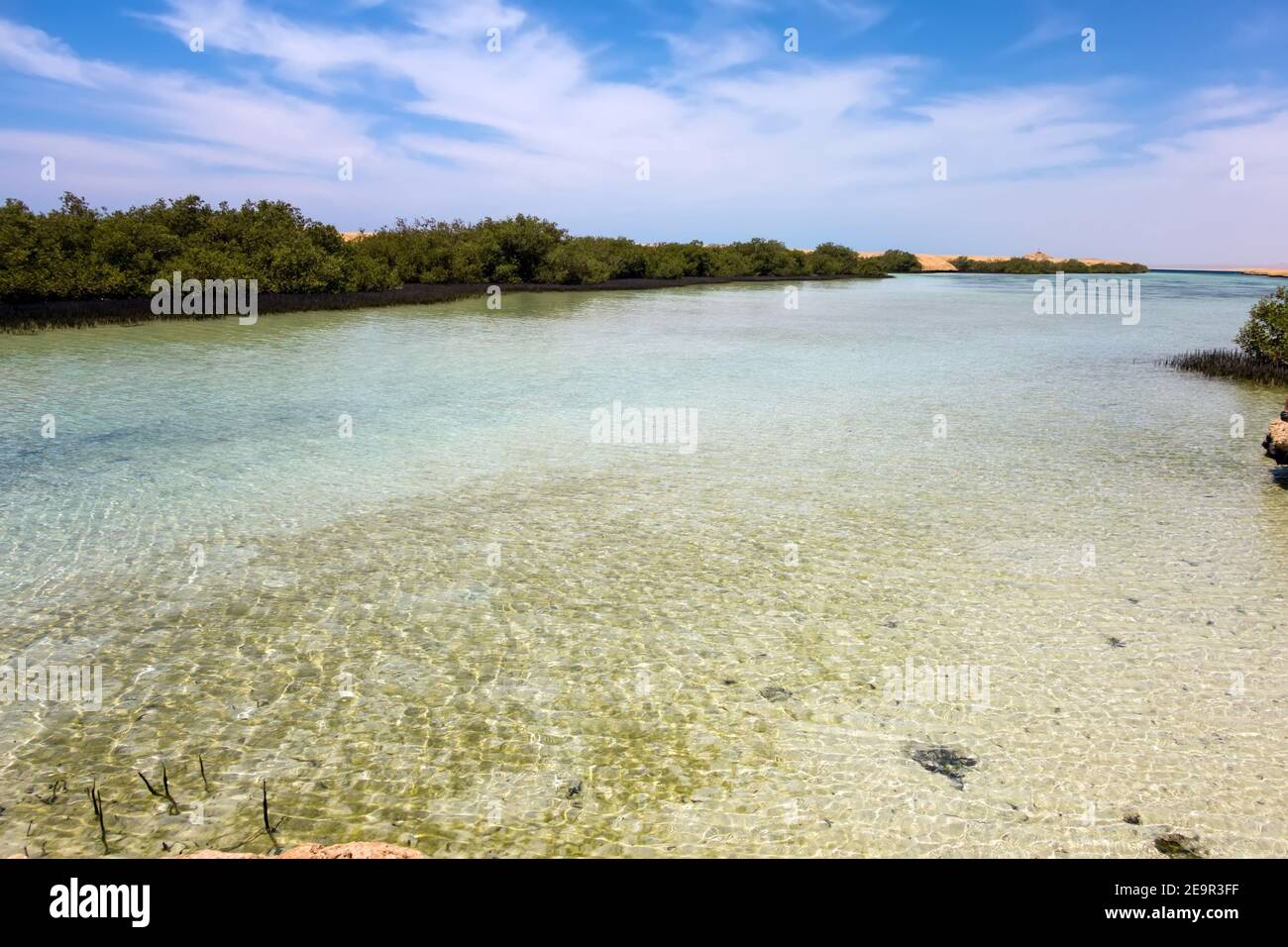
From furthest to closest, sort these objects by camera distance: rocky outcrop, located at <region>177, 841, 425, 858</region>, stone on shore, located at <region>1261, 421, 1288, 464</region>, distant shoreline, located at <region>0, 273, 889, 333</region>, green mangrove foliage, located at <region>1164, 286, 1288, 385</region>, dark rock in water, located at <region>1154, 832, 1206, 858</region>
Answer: distant shoreline, located at <region>0, 273, 889, 333</region>, green mangrove foliage, located at <region>1164, 286, 1288, 385</region>, stone on shore, located at <region>1261, 421, 1288, 464</region>, dark rock in water, located at <region>1154, 832, 1206, 858</region>, rocky outcrop, located at <region>177, 841, 425, 858</region>

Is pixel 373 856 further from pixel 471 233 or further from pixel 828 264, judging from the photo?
pixel 828 264

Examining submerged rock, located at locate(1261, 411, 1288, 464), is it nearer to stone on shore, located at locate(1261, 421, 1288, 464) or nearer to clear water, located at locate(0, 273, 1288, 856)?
stone on shore, located at locate(1261, 421, 1288, 464)

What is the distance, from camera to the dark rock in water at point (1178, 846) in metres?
4.46

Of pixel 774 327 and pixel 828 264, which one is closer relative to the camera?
pixel 774 327

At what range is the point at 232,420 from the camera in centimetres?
1602

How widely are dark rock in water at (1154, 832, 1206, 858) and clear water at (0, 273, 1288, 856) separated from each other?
3.4 inches

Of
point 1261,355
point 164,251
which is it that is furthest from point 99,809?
point 164,251

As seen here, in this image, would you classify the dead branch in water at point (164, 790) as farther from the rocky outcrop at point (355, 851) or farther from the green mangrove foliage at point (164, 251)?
the green mangrove foliage at point (164, 251)

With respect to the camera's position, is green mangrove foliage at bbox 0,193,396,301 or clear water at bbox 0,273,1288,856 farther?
green mangrove foliage at bbox 0,193,396,301

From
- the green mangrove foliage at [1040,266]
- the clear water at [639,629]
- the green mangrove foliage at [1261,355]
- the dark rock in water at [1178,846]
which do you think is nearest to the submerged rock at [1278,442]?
the clear water at [639,629]

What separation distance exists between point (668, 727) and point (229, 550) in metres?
6.37

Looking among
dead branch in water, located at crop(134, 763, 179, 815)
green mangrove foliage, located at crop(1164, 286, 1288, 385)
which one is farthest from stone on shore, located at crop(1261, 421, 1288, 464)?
dead branch in water, located at crop(134, 763, 179, 815)

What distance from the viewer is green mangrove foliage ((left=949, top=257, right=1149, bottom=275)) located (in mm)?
151875

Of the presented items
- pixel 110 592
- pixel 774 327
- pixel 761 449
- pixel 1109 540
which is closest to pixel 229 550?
pixel 110 592
